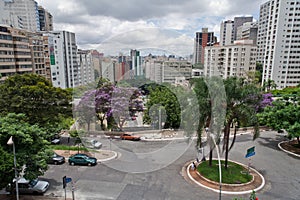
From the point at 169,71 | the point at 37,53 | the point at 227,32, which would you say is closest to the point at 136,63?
the point at 169,71

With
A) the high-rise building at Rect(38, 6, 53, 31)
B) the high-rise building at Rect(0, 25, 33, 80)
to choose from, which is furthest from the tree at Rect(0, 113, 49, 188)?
the high-rise building at Rect(38, 6, 53, 31)

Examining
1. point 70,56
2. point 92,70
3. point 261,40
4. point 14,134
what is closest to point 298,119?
point 92,70

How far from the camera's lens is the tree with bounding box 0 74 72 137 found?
14125 mm

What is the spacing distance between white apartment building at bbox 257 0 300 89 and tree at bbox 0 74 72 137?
44.8 meters

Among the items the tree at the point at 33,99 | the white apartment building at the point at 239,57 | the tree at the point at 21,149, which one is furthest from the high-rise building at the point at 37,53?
the white apartment building at the point at 239,57

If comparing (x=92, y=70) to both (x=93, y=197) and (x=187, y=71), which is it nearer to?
(x=187, y=71)

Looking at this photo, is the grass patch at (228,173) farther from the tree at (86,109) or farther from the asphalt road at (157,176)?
the tree at (86,109)

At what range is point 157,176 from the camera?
11641 mm

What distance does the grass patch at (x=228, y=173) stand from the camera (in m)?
11.0

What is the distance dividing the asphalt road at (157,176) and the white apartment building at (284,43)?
113 ft

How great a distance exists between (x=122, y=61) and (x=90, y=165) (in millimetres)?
7981

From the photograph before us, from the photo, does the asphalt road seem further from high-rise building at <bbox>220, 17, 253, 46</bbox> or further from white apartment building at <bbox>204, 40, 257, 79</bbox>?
high-rise building at <bbox>220, 17, 253, 46</bbox>

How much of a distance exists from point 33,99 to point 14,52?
854 inches

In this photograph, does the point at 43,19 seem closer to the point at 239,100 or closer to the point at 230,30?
the point at 230,30
